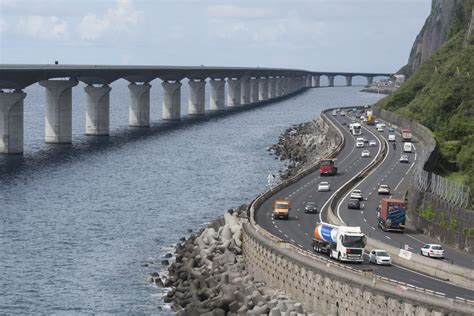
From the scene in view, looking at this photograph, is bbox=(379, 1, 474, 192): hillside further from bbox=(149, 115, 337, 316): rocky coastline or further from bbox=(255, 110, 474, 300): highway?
bbox=(149, 115, 337, 316): rocky coastline

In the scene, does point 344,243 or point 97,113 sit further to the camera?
point 97,113

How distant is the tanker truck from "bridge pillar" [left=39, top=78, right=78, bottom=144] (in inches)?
4170

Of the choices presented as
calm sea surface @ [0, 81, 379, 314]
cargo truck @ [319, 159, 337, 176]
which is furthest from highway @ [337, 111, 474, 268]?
calm sea surface @ [0, 81, 379, 314]

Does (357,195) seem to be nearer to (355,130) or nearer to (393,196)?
(393,196)

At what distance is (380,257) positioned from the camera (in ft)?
178

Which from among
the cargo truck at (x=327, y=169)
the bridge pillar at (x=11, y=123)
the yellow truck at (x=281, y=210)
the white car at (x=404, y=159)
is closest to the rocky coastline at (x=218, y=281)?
the yellow truck at (x=281, y=210)

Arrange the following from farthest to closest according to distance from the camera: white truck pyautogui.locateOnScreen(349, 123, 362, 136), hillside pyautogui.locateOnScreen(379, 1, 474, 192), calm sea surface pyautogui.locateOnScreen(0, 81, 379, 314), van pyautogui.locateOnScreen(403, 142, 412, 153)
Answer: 1. white truck pyautogui.locateOnScreen(349, 123, 362, 136)
2. van pyautogui.locateOnScreen(403, 142, 412, 153)
3. hillside pyautogui.locateOnScreen(379, 1, 474, 192)
4. calm sea surface pyautogui.locateOnScreen(0, 81, 379, 314)

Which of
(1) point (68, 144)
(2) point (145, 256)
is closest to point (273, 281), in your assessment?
(2) point (145, 256)

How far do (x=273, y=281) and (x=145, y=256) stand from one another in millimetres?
21288

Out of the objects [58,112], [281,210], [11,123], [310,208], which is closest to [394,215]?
[281,210]

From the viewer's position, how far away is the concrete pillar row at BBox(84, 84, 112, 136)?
177 m

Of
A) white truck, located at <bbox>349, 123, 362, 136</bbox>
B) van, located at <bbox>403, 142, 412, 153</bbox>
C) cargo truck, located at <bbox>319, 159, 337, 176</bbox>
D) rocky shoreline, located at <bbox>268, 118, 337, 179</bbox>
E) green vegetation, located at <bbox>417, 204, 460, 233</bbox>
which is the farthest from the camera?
white truck, located at <bbox>349, 123, 362, 136</bbox>

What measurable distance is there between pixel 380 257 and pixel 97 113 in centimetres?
12801

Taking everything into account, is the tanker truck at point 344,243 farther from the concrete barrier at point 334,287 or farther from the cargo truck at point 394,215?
the cargo truck at point 394,215
